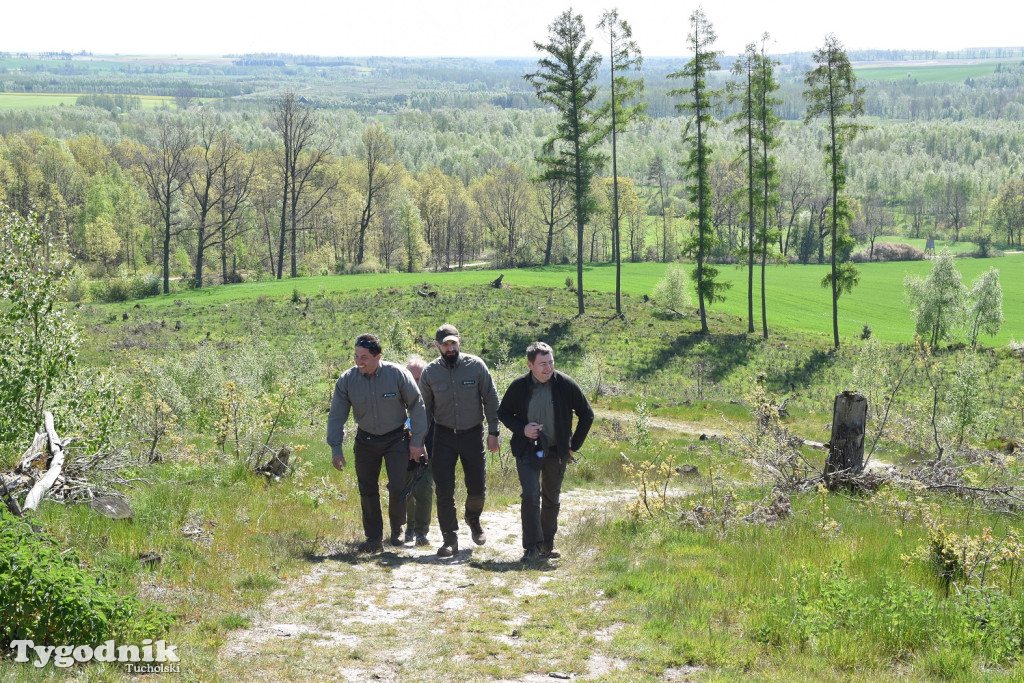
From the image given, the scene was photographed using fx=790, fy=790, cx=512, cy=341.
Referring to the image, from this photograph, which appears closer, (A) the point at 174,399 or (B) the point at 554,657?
(B) the point at 554,657

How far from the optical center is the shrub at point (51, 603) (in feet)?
15.8

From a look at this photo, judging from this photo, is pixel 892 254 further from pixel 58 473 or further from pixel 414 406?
pixel 58 473

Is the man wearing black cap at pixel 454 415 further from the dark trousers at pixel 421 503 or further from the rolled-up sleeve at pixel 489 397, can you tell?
the dark trousers at pixel 421 503

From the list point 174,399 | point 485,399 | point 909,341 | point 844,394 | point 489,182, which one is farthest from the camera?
point 489,182

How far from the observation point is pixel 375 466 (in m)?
8.69

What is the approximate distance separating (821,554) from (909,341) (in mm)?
49660

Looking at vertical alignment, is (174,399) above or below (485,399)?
below

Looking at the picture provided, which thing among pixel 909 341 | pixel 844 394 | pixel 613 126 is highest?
pixel 613 126

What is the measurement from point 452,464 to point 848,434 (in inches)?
205

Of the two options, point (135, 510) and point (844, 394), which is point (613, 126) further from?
point (135, 510)

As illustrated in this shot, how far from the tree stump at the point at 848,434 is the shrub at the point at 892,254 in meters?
98.2

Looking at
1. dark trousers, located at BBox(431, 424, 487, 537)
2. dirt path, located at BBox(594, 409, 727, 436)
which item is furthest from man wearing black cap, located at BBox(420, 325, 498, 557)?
dirt path, located at BBox(594, 409, 727, 436)

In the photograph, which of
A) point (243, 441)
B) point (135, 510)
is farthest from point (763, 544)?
point (243, 441)

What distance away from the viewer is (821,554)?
7445 millimetres
